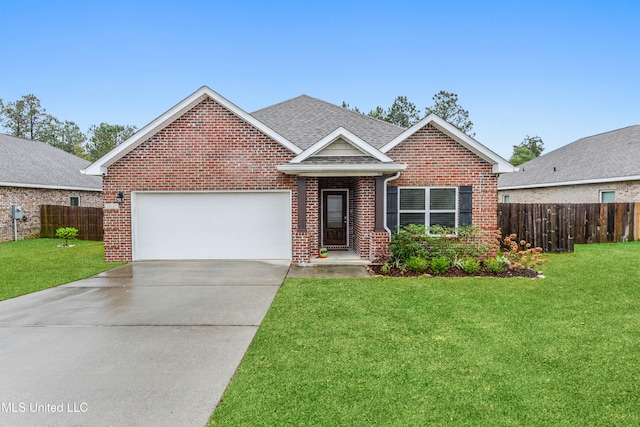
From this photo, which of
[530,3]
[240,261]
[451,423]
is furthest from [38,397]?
[530,3]

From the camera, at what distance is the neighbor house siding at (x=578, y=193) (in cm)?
1554

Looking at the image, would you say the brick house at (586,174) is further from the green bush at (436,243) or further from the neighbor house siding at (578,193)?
the green bush at (436,243)

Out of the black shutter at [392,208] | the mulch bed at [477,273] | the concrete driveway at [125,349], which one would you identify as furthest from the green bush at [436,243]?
the concrete driveway at [125,349]

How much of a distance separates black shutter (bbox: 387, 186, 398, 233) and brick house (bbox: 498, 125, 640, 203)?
12.2 m

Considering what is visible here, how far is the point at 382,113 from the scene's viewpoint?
40.9 meters

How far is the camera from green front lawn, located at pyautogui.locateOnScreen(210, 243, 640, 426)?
9.90ft

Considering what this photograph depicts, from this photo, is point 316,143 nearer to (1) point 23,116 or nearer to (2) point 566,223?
(2) point 566,223

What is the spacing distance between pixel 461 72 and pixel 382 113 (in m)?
17.5

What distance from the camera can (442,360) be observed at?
4004mm

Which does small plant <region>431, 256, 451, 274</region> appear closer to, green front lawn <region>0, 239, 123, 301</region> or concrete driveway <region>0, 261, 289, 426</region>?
concrete driveway <region>0, 261, 289, 426</region>

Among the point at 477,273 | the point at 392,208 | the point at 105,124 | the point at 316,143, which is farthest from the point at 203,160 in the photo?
the point at 105,124

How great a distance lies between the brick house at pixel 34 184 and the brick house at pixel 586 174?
1041 inches

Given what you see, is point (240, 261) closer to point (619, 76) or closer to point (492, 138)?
point (619, 76)

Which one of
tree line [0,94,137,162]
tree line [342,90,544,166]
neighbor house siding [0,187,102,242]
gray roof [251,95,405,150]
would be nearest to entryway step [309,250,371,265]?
gray roof [251,95,405,150]
